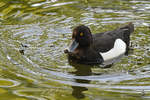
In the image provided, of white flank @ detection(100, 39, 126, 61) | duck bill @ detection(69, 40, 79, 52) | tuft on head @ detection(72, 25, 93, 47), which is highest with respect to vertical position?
tuft on head @ detection(72, 25, 93, 47)

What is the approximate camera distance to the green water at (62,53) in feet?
21.3

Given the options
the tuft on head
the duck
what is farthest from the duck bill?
the tuft on head

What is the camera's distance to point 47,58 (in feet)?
26.8

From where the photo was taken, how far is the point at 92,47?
8.38 m

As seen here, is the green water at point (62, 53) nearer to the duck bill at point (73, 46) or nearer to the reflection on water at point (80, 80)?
the reflection on water at point (80, 80)

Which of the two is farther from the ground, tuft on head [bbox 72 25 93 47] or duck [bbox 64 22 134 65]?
tuft on head [bbox 72 25 93 47]

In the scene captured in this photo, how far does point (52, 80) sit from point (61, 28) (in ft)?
10.9

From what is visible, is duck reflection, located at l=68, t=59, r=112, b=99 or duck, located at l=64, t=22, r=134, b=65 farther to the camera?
duck, located at l=64, t=22, r=134, b=65

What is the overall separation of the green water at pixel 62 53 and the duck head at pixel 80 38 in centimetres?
48

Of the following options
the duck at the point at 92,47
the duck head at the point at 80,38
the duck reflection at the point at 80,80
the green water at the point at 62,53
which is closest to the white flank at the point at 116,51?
the duck at the point at 92,47

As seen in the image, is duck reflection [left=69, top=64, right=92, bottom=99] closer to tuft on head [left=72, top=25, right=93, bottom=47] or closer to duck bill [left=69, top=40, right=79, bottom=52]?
duck bill [left=69, top=40, right=79, bottom=52]

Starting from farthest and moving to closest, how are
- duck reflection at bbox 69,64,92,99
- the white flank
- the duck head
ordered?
the white flank, the duck head, duck reflection at bbox 69,64,92,99

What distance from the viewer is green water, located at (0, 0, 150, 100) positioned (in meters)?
6.50

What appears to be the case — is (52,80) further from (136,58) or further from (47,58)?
(136,58)
